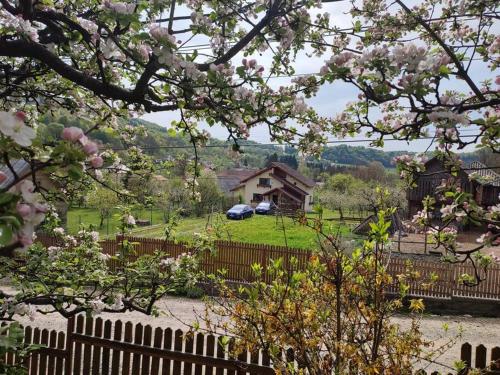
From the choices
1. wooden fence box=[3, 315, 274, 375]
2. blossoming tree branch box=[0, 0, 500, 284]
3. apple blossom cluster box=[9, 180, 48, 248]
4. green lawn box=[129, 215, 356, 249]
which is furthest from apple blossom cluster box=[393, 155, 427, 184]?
green lawn box=[129, 215, 356, 249]

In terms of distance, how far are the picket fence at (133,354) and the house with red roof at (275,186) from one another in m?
45.1

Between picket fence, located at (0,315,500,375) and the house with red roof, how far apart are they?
4507 cm

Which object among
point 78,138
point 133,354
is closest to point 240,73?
point 78,138

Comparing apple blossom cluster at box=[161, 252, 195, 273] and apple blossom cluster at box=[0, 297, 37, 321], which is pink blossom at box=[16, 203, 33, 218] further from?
apple blossom cluster at box=[161, 252, 195, 273]

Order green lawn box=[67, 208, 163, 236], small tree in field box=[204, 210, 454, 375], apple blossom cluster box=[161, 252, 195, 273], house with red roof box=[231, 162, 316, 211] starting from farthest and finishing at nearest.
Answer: house with red roof box=[231, 162, 316, 211], green lawn box=[67, 208, 163, 236], apple blossom cluster box=[161, 252, 195, 273], small tree in field box=[204, 210, 454, 375]

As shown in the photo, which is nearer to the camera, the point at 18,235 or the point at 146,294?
the point at 18,235

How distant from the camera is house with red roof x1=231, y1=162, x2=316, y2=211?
50469 millimetres

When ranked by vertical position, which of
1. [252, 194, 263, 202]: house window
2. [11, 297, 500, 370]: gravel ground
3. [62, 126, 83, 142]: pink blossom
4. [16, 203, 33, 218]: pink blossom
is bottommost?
[11, 297, 500, 370]: gravel ground

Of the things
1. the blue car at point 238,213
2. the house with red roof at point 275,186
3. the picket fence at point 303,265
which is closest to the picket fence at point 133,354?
the picket fence at point 303,265

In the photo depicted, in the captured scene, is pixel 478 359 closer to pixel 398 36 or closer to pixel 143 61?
pixel 398 36

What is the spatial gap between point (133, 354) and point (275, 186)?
155 ft

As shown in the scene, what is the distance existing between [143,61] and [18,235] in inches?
69.6

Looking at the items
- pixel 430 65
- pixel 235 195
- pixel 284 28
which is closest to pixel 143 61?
pixel 284 28

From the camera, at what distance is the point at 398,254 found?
60.8 feet
